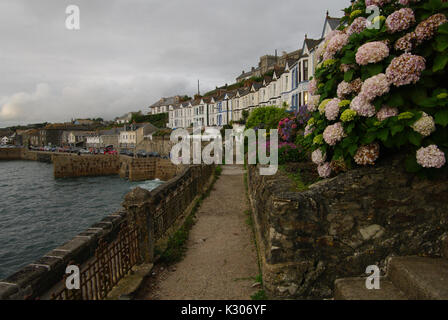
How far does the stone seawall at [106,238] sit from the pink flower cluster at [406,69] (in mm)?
4820

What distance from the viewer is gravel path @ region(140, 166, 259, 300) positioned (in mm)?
5023

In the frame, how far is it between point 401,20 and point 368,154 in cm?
180

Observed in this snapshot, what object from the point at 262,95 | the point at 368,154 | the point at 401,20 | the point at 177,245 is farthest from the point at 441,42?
the point at 262,95

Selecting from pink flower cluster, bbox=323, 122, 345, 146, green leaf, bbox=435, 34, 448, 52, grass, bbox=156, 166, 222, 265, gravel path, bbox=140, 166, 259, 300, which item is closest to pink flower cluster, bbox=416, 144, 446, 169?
pink flower cluster, bbox=323, 122, 345, 146

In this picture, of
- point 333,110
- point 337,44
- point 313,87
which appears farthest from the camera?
point 313,87

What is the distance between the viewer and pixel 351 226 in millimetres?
3908

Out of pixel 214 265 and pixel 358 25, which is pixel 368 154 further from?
pixel 214 265

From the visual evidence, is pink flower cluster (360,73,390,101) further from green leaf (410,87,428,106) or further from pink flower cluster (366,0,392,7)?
pink flower cluster (366,0,392,7)

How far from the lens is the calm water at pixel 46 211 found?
17.0 meters

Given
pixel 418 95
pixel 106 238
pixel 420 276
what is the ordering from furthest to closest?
pixel 106 238, pixel 418 95, pixel 420 276

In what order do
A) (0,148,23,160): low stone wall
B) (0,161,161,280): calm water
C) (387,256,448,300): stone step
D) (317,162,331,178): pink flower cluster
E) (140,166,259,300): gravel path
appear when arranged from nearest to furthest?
(387,256,448,300): stone step, (317,162,331,178): pink flower cluster, (140,166,259,300): gravel path, (0,161,161,280): calm water, (0,148,23,160): low stone wall

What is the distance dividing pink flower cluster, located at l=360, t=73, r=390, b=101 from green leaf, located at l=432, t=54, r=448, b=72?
1.69ft

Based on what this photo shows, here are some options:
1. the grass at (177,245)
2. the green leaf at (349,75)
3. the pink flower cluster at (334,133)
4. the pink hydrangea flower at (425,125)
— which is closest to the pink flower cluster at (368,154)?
the pink flower cluster at (334,133)
